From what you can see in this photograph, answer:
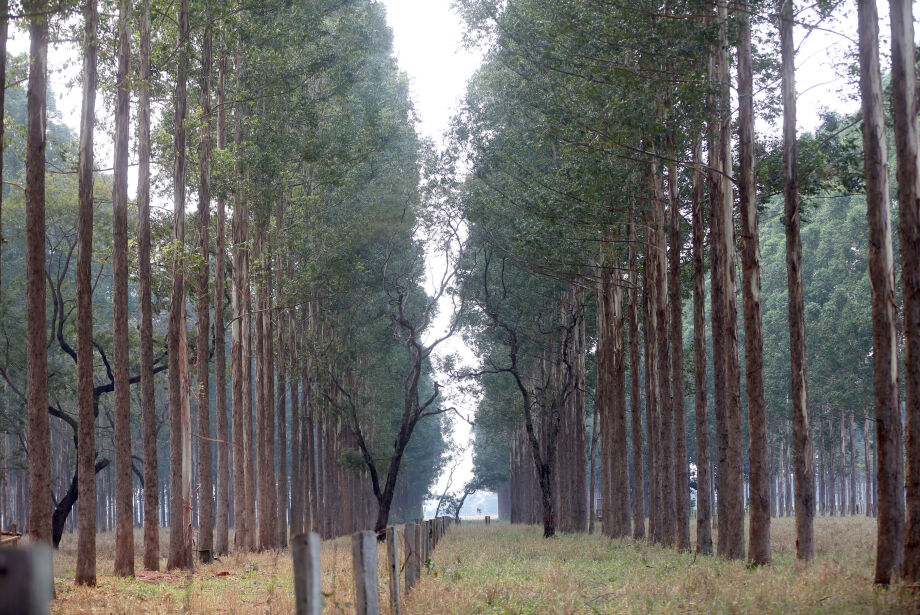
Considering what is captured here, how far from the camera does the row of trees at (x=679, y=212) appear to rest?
12648 millimetres

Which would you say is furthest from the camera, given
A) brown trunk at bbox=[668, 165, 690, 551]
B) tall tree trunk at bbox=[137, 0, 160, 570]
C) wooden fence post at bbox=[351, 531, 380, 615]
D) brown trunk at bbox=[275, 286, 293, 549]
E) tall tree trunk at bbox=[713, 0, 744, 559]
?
brown trunk at bbox=[275, 286, 293, 549]

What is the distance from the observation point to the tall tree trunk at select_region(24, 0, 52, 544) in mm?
12953

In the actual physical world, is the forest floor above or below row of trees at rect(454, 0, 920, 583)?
below

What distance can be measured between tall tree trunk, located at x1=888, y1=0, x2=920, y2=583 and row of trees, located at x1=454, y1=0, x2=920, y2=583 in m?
0.03

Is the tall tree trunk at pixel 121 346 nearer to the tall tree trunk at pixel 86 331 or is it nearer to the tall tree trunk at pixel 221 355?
the tall tree trunk at pixel 86 331

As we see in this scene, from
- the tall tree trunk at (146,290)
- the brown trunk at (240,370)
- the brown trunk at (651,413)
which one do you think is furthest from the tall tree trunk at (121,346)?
the brown trunk at (651,413)

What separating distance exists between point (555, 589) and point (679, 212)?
1479 cm

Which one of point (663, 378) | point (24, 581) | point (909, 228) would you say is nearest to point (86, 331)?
point (909, 228)

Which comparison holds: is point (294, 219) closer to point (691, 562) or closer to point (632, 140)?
point (632, 140)

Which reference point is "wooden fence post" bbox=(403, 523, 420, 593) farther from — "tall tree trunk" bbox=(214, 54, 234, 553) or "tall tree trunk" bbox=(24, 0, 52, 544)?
"tall tree trunk" bbox=(214, 54, 234, 553)

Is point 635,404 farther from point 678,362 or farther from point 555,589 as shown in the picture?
point 555,589

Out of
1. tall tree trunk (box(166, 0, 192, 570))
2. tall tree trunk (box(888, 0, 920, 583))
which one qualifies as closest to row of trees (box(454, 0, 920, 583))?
tall tree trunk (box(888, 0, 920, 583))

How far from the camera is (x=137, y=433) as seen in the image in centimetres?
6241

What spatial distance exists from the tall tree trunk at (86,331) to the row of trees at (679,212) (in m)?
9.18
